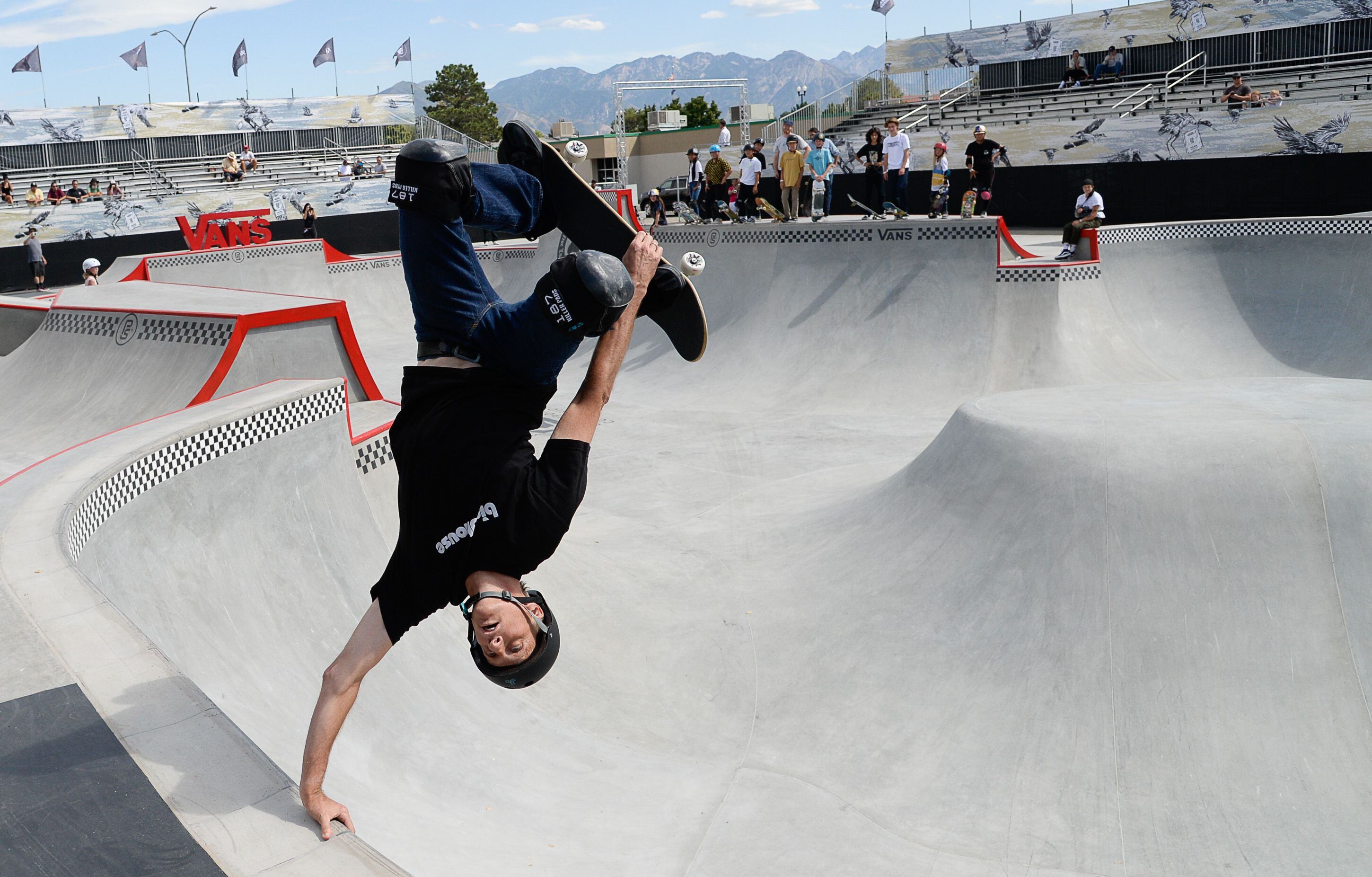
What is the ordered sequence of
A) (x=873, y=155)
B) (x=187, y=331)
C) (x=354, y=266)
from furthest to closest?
(x=354, y=266) → (x=873, y=155) → (x=187, y=331)

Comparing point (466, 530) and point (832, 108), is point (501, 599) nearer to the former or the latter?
point (466, 530)

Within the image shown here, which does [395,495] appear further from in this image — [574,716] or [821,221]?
[821,221]

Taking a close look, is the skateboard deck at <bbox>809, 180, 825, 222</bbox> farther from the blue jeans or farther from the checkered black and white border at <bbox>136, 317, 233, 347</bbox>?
Result: the blue jeans

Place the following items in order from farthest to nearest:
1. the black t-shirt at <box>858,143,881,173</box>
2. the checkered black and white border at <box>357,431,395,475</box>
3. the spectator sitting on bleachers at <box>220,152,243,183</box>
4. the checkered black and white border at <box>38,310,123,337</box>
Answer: the spectator sitting on bleachers at <box>220,152,243,183</box>, the black t-shirt at <box>858,143,881,173</box>, the checkered black and white border at <box>38,310,123,337</box>, the checkered black and white border at <box>357,431,395,475</box>

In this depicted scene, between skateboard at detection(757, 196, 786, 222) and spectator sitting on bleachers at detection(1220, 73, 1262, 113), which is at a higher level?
spectator sitting on bleachers at detection(1220, 73, 1262, 113)

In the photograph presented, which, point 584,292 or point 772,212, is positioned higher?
point 772,212

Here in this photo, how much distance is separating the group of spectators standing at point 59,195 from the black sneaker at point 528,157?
98.5ft

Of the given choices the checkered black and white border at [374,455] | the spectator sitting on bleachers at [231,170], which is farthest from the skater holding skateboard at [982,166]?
the spectator sitting on bleachers at [231,170]

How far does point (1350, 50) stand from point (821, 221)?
18975mm

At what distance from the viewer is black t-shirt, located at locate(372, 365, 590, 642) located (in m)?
2.67

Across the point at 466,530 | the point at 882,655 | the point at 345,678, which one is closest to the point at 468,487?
the point at 466,530

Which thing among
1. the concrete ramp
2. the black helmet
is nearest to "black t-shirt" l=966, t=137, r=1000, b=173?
the concrete ramp

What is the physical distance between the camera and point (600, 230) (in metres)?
3.46

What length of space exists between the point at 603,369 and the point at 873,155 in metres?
13.6
